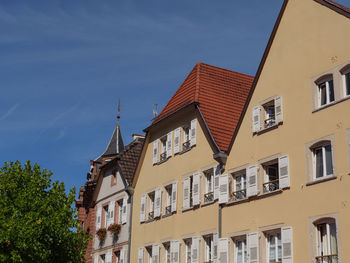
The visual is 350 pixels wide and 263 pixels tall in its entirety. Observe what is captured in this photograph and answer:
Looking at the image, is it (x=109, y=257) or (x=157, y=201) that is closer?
(x=157, y=201)

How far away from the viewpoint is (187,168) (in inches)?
1138

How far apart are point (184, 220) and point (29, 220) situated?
8499 mm

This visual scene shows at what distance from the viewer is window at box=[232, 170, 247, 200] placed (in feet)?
80.4

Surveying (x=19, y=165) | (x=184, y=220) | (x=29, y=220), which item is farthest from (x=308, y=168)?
(x=19, y=165)

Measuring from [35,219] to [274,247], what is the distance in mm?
14500

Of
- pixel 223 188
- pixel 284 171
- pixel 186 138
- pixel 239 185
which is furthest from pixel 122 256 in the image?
pixel 284 171

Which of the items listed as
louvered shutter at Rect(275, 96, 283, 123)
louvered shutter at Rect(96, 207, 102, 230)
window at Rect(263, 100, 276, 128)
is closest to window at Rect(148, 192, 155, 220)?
louvered shutter at Rect(96, 207, 102, 230)

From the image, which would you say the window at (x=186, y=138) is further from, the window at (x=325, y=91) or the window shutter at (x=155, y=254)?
the window at (x=325, y=91)

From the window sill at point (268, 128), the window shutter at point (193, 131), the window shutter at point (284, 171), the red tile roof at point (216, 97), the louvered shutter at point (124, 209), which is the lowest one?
the window shutter at point (284, 171)

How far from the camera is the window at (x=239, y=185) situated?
24505 millimetres

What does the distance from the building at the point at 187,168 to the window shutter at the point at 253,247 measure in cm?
279

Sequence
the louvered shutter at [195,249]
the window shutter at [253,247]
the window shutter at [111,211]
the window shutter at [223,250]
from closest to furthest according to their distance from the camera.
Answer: the window shutter at [253,247], the window shutter at [223,250], the louvered shutter at [195,249], the window shutter at [111,211]

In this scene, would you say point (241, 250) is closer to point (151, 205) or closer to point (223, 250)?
point (223, 250)

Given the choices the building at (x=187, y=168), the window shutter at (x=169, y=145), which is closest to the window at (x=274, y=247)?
the building at (x=187, y=168)
